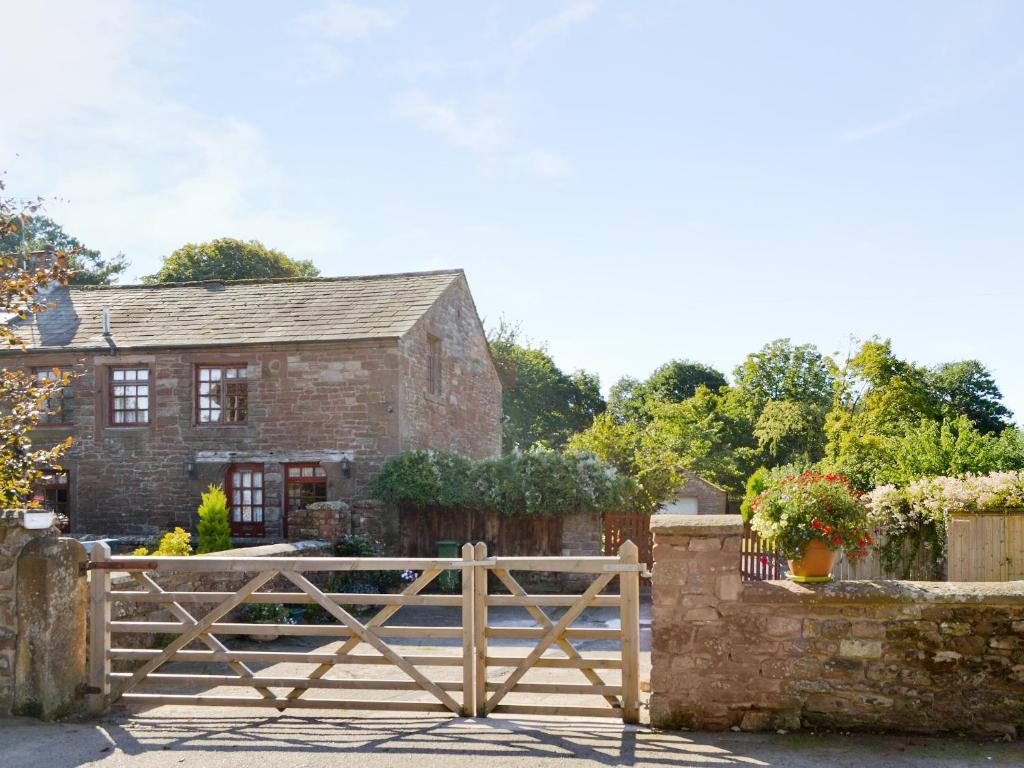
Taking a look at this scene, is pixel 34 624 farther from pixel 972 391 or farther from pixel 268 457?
pixel 972 391

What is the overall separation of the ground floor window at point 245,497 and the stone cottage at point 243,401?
0.11ft

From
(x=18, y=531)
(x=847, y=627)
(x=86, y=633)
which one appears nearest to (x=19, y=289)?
(x=18, y=531)

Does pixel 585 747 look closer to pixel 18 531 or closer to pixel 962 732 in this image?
pixel 962 732

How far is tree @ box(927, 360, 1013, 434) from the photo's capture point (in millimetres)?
52125

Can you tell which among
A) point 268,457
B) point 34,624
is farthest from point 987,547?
point 268,457

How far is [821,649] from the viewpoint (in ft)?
24.1

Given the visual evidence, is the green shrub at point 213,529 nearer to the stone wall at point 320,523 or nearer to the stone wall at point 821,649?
the stone wall at point 320,523

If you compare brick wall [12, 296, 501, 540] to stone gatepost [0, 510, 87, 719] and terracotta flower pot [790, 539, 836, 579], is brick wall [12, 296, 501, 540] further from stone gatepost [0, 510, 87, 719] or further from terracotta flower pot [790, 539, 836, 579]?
terracotta flower pot [790, 539, 836, 579]

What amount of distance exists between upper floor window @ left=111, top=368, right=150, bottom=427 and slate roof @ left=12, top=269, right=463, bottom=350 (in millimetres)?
730

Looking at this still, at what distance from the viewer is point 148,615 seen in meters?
11.1

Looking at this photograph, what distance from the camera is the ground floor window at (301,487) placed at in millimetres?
21562

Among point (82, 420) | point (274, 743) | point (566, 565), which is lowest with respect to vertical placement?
point (274, 743)

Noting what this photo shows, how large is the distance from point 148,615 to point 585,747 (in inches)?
245

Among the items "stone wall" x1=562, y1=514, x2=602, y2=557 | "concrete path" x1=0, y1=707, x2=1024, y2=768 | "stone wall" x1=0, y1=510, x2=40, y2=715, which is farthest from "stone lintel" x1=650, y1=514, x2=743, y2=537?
"stone wall" x1=562, y1=514, x2=602, y2=557
